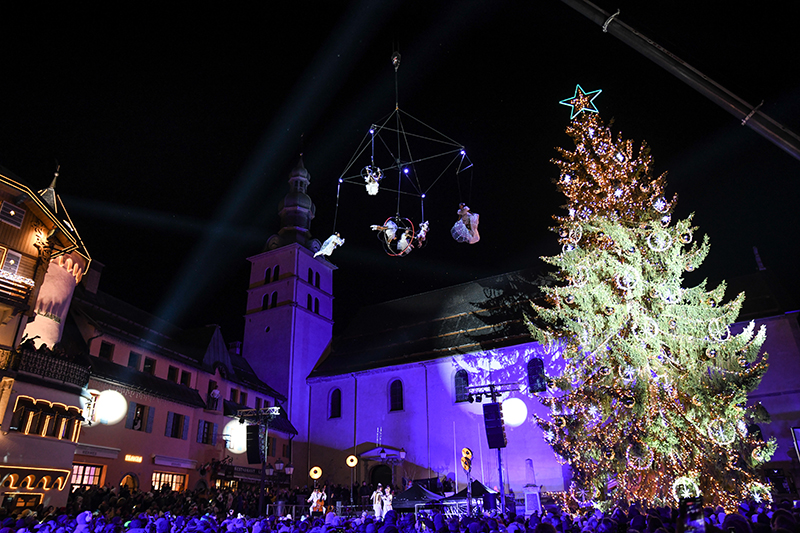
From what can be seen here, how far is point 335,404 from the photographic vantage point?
126 feet

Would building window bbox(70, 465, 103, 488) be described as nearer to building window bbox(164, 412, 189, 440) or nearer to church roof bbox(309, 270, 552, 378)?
building window bbox(164, 412, 189, 440)

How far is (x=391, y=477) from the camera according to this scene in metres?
33.3

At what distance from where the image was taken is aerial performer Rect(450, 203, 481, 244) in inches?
653

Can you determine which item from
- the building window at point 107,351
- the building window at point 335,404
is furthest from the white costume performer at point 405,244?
the building window at point 335,404

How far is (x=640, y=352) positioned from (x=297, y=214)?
37222 mm

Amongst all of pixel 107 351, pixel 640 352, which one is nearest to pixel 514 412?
pixel 640 352

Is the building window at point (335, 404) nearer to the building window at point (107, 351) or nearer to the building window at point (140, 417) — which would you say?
the building window at point (140, 417)

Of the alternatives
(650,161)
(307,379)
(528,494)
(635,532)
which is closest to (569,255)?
(650,161)

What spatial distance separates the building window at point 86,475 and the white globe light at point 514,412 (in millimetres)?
22024

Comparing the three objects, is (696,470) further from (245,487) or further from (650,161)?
(245,487)

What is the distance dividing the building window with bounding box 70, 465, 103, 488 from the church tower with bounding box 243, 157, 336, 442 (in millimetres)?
16362

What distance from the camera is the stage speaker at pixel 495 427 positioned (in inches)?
865

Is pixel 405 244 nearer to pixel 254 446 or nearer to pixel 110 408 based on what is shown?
pixel 254 446

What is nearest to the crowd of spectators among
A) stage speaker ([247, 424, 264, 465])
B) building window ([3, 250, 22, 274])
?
stage speaker ([247, 424, 264, 465])
